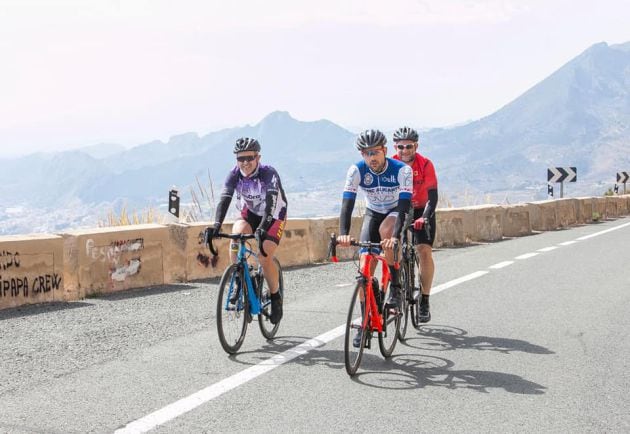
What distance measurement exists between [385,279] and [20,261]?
15.1ft

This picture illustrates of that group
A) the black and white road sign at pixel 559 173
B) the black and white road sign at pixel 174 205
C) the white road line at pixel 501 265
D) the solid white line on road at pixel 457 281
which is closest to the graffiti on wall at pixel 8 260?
the solid white line on road at pixel 457 281

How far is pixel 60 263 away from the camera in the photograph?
9.12 meters

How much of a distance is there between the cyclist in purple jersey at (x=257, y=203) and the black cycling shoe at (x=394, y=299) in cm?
112

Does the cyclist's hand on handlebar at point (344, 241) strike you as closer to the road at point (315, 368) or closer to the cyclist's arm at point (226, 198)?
the road at point (315, 368)

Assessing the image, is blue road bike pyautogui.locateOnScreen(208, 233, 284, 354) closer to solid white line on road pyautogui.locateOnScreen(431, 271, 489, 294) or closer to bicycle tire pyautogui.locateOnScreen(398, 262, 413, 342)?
bicycle tire pyautogui.locateOnScreen(398, 262, 413, 342)

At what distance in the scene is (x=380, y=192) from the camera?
6.35 meters

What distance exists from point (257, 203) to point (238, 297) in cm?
91

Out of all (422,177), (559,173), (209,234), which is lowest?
(209,234)

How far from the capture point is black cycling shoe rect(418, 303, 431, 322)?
24.0 feet

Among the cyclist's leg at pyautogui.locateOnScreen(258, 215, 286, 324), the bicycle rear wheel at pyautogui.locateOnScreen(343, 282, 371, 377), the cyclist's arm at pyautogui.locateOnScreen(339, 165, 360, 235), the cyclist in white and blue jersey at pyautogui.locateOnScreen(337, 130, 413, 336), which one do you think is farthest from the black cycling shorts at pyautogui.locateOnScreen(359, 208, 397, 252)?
the bicycle rear wheel at pyautogui.locateOnScreen(343, 282, 371, 377)

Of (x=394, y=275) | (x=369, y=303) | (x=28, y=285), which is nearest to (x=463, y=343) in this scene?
(x=394, y=275)

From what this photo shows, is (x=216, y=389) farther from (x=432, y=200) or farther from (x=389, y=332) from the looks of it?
(x=432, y=200)

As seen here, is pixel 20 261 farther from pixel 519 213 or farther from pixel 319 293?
pixel 519 213

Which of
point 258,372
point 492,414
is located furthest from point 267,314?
point 492,414
